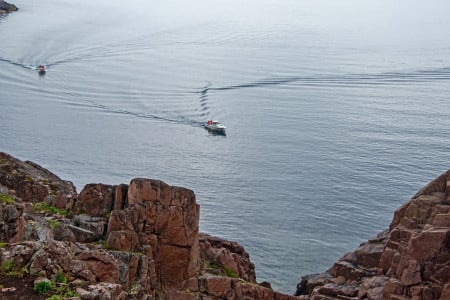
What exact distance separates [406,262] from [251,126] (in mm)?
70472

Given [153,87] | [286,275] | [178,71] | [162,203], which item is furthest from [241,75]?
[162,203]

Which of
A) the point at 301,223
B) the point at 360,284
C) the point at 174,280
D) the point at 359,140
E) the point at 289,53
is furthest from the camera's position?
the point at 289,53

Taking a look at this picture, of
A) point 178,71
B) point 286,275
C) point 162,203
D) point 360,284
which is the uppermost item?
point 178,71

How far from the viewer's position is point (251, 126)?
111 metres

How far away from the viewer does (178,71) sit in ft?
467

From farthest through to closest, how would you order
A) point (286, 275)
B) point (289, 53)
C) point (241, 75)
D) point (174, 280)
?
point (289, 53)
point (241, 75)
point (286, 275)
point (174, 280)

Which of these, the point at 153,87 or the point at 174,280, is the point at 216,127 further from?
the point at 174,280

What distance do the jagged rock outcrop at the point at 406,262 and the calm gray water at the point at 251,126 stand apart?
583 inches

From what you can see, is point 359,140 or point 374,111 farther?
point 374,111

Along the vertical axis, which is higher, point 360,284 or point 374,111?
point 374,111

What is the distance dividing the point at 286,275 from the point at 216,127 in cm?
4232

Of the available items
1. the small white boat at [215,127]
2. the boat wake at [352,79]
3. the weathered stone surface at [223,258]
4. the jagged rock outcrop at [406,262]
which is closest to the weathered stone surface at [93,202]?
the weathered stone surface at [223,258]

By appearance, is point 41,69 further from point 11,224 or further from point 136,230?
point 11,224

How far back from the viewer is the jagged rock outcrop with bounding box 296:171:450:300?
40469 millimetres
